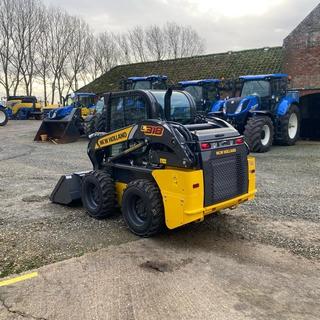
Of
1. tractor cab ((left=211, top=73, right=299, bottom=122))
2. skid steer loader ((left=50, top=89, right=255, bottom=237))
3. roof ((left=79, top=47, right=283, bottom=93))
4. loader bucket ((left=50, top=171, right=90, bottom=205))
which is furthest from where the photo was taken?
roof ((left=79, top=47, right=283, bottom=93))

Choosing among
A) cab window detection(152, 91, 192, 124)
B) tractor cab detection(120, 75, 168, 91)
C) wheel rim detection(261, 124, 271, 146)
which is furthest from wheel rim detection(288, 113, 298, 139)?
cab window detection(152, 91, 192, 124)

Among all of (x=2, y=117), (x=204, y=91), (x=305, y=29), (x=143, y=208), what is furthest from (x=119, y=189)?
(x=2, y=117)

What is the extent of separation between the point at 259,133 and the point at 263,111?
1.07m

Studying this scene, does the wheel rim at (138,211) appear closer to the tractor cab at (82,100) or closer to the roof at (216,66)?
the roof at (216,66)

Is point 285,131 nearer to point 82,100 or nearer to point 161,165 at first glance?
point 161,165

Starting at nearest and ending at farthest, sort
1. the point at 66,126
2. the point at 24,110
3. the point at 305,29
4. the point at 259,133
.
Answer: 1. the point at 259,133
2. the point at 305,29
3. the point at 66,126
4. the point at 24,110

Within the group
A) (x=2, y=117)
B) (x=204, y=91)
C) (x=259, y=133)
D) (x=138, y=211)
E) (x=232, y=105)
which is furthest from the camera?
(x=2, y=117)

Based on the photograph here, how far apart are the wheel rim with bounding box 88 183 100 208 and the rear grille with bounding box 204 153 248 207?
191 centimetres

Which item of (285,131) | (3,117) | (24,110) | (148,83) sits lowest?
(285,131)

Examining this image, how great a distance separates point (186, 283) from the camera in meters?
4.02

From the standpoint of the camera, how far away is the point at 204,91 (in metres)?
16.0

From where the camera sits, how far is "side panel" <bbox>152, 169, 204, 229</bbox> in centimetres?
471

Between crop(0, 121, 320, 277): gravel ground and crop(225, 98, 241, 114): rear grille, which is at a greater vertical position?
crop(225, 98, 241, 114): rear grille

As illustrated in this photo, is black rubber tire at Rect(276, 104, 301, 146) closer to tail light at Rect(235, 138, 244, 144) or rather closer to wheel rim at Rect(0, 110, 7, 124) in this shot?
tail light at Rect(235, 138, 244, 144)
